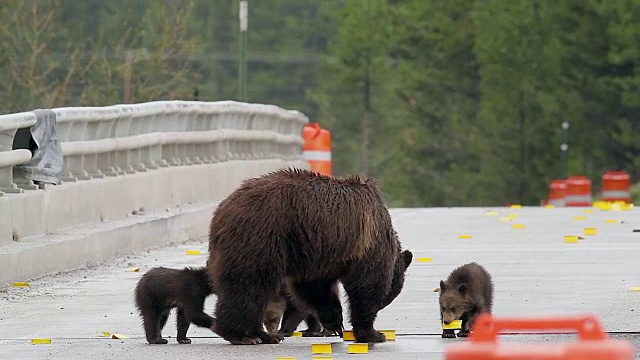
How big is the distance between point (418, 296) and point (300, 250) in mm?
2845

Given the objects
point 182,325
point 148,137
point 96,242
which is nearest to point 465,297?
point 182,325

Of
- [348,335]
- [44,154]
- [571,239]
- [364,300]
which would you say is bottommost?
[571,239]

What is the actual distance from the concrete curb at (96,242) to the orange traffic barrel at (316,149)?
386 inches

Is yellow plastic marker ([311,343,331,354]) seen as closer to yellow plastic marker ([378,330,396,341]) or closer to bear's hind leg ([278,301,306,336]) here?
yellow plastic marker ([378,330,396,341])

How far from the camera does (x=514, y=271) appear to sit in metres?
14.4

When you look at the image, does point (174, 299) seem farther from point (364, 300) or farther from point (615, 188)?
point (615, 188)

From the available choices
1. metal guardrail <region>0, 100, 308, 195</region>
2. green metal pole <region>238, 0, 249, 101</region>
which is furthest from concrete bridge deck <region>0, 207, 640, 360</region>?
green metal pole <region>238, 0, 249, 101</region>

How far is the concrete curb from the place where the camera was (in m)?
13.6

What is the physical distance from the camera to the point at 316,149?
1162 inches

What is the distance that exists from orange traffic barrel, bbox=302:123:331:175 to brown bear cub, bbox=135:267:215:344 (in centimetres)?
1819

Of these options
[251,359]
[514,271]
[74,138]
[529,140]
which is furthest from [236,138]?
[529,140]

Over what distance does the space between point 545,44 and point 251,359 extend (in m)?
58.3

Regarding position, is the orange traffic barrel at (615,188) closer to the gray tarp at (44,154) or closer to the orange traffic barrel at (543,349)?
the gray tarp at (44,154)

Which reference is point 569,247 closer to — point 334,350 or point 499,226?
point 499,226
